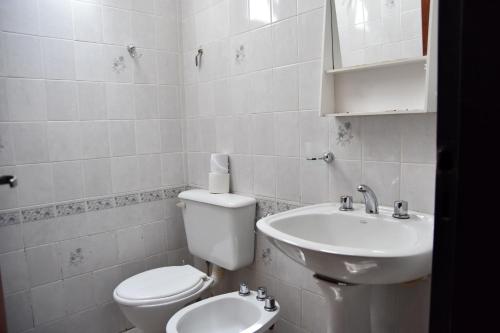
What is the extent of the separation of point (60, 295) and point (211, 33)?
155 cm


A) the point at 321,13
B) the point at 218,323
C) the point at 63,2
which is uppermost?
the point at 63,2

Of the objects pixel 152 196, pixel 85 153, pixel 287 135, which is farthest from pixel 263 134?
pixel 85 153

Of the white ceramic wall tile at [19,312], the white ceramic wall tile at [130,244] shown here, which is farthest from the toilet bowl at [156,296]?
the white ceramic wall tile at [19,312]

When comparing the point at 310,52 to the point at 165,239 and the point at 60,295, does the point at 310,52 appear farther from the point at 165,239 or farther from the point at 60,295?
the point at 60,295

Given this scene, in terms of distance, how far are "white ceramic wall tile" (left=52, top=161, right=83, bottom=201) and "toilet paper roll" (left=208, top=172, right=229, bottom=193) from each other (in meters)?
0.66

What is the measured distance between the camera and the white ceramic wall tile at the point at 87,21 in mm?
1710

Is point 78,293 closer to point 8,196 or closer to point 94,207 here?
point 94,207

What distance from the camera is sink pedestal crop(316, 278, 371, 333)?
3.52 ft

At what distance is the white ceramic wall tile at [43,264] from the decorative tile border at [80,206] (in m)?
0.15

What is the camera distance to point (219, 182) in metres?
Result: 1.81

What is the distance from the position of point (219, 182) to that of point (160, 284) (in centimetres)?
57

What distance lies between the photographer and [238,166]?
1793 mm

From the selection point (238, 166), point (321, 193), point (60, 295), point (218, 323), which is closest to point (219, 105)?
point (238, 166)

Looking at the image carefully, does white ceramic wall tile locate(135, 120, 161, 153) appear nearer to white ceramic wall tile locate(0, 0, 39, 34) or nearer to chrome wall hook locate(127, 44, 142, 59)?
chrome wall hook locate(127, 44, 142, 59)
